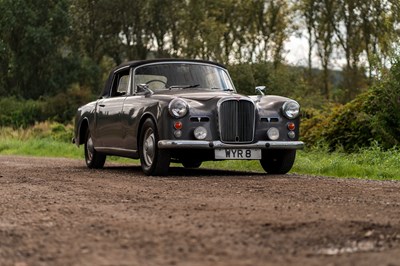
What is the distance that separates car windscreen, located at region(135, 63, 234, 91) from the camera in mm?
12594

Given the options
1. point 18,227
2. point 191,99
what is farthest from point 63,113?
point 18,227

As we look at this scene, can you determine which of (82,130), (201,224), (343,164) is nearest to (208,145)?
(343,164)

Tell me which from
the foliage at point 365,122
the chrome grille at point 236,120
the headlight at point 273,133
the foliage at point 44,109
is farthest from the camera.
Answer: the foliage at point 44,109

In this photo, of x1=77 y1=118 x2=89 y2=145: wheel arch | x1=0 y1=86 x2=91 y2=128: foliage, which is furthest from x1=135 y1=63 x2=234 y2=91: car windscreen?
x1=0 y1=86 x2=91 y2=128: foliage

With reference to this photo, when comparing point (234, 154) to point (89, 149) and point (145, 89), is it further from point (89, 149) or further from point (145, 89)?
point (89, 149)

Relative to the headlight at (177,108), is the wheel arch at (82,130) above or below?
below

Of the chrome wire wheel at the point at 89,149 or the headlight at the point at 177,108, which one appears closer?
the headlight at the point at 177,108

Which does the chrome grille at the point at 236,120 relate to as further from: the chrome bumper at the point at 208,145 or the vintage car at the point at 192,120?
the chrome bumper at the point at 208,145

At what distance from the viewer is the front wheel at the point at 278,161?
12.1 meters

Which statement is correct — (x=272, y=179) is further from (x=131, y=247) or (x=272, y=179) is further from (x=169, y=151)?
(x=131, y=247)

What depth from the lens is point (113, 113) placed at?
12.9 meters

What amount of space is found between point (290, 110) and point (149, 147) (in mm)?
2163

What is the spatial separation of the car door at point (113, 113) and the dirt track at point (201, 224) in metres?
3.23

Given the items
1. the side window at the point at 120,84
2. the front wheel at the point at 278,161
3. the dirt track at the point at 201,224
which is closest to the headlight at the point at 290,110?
the front wheel at the point at 278,161
